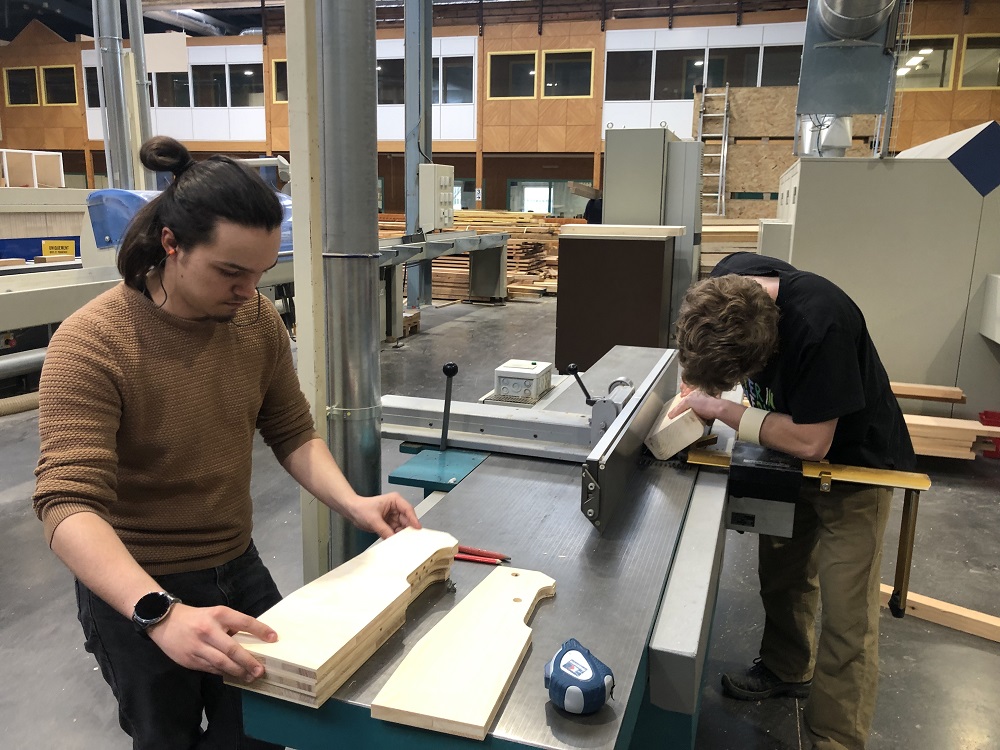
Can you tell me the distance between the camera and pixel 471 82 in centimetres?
1242

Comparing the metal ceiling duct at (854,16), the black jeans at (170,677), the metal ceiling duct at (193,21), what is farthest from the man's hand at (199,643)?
the metal ceiling duct at (193,21)

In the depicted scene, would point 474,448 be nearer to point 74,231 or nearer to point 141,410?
point 141,410

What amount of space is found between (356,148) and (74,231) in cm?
529

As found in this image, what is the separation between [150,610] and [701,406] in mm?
1303

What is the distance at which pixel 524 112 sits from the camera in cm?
1220

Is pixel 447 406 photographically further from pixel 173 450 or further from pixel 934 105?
pixel 934 105

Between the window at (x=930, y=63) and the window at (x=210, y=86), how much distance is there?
11130mm

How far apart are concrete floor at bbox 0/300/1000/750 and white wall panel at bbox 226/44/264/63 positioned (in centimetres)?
1045

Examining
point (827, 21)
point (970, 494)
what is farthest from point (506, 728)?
point (827, 21)

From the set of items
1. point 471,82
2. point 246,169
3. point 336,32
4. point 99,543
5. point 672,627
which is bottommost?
point 672,627

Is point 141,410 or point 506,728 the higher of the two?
point 141,410

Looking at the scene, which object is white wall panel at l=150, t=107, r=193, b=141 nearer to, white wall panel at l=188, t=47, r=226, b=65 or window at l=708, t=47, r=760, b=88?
white wall panel at l=188, t=47, r=226, b=65

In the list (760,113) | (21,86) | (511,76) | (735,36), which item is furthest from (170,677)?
(21,86)

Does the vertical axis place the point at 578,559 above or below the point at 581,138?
below
